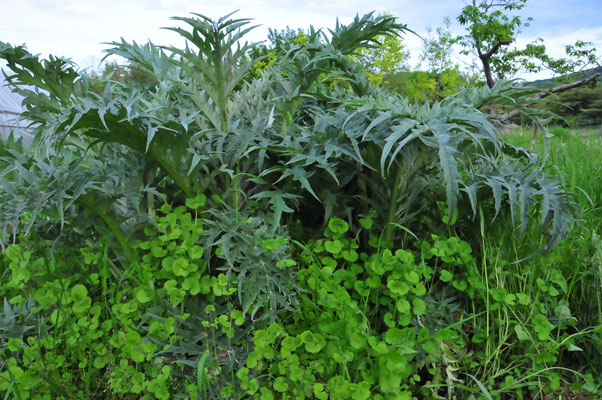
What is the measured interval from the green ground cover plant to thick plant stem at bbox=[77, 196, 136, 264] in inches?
0.5

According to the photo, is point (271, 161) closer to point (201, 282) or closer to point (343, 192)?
point (343, 192)

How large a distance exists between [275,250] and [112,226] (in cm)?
75

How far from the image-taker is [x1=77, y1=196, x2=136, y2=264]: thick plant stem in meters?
1.88

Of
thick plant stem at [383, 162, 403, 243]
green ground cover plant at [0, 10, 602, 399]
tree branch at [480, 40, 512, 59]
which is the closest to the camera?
green ground cover plant at [0, 10, 602, 399]

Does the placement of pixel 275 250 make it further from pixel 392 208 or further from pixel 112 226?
pixel 112 226

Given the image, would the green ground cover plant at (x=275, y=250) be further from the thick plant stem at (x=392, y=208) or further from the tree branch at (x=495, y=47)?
the tree branch at (x=495, y=47)

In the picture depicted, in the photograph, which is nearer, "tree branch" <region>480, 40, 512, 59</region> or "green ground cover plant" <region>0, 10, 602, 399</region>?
"green ground cover plant" <region>0, 10, 602, 399</region>

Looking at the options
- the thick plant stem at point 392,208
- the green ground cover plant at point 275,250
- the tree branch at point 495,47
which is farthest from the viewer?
the tree branch at point 495,47

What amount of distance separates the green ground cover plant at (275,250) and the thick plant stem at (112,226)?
1cm

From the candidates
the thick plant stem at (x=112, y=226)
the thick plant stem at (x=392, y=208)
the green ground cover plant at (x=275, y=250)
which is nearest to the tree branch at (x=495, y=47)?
the green ground cover plant at (x=275, y=250)

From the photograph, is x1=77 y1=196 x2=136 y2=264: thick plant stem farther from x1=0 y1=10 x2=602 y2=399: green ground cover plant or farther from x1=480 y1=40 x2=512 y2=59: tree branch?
x1=480 y1=40 x2=512 y2=59: tree branch

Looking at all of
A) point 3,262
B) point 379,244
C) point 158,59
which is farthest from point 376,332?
point 3,262

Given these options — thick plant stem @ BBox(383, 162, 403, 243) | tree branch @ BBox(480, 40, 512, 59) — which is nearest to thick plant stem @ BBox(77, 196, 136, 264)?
thick plant stem @ BBox(383, 162, 403, 243)

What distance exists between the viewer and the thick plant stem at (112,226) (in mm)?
1875
